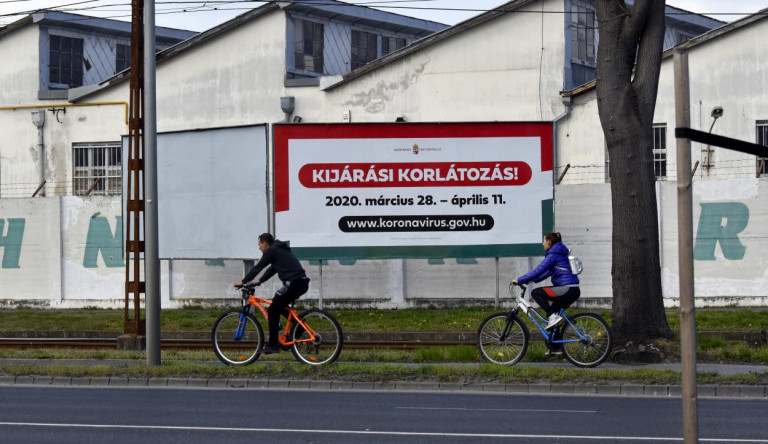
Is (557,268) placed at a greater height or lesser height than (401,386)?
greater

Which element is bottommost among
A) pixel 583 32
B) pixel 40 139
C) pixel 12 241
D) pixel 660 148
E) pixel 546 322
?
pixel 546 322

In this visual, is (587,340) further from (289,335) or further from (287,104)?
(287,104)

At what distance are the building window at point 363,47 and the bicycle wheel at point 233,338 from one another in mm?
24223

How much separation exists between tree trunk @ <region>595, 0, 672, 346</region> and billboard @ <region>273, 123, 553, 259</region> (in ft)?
31.5

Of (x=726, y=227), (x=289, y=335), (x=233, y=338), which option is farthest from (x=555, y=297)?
(x=726, y=227)

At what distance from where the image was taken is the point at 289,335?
609 inches

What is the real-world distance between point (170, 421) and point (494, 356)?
18.9 feet

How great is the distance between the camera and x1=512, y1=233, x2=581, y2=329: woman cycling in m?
15.3

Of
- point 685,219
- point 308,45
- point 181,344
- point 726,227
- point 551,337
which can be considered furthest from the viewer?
point 308,45

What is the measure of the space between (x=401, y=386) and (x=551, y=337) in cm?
245

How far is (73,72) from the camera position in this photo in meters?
38.1

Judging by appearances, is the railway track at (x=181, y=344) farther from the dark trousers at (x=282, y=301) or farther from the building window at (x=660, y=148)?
the building window at (x=660, y=148)

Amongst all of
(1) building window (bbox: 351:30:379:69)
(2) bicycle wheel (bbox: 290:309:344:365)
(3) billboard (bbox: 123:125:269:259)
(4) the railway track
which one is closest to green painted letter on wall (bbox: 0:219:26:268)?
(3) billboard (bbox: 123:125:269:259)

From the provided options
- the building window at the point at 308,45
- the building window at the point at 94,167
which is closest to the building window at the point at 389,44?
the building window at the point at 308,45
